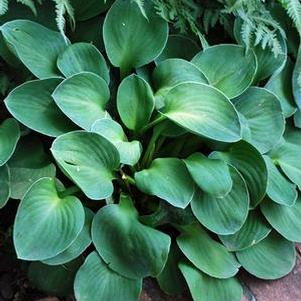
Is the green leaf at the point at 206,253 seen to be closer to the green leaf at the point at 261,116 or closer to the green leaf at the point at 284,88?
the green leaf at the point at 261,116

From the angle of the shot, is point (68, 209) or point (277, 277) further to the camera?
point (277, 277)

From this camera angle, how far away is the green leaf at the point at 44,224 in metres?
1.25

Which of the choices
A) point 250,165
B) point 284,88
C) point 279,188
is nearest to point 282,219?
point 279,188

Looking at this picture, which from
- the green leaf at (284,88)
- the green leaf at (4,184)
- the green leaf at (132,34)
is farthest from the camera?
the green leaf at (284,88)

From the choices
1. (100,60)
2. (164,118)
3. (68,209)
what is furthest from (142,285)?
(100,60)

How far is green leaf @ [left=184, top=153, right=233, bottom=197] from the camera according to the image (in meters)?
1.33

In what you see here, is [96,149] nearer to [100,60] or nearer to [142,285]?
[100,60]

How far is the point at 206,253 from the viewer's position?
4.75 feet

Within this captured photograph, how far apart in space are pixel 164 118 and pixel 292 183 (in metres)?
0.39

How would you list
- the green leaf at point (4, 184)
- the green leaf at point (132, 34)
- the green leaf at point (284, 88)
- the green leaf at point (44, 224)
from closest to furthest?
1. the green leaf at point (44, 224)
2. the green leaf at point (4, 184)
3. the green leaf at point (132, 34)
4. the green leaf at point (284, 88)

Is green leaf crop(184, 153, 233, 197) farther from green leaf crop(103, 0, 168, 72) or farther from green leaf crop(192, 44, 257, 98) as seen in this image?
A: green leaf crop(103, 0, 168, 72)

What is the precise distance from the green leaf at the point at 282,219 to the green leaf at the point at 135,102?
0.39m

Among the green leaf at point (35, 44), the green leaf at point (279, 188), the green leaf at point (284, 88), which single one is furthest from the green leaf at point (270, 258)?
the green leaf at point (35, 44)

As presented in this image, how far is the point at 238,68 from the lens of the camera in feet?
4.91
